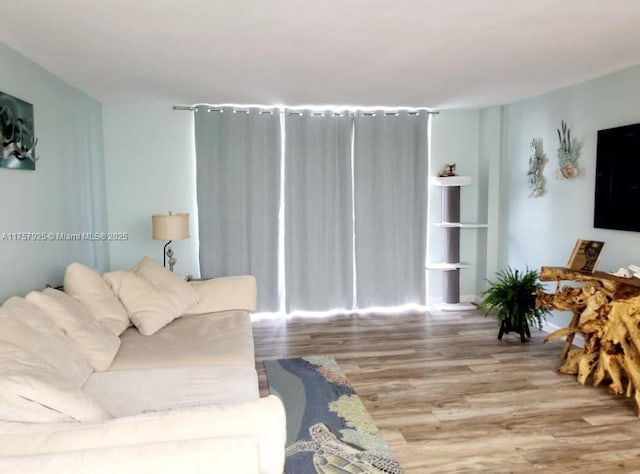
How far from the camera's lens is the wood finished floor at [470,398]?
2377 millimetres

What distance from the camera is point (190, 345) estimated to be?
2705 mm

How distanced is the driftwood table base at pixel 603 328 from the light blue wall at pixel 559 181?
0.46 meters

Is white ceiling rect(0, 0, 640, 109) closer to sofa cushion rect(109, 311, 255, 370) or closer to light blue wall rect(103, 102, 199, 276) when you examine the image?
light blue wall rect(103, 102, 199, 276)

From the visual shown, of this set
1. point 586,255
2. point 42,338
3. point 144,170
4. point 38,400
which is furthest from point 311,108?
point 38,400

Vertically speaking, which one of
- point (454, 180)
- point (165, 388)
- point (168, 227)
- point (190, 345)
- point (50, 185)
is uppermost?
point (454, 180)

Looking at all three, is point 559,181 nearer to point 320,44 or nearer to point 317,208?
point 317,208

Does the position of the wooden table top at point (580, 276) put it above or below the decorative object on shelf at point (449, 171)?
below

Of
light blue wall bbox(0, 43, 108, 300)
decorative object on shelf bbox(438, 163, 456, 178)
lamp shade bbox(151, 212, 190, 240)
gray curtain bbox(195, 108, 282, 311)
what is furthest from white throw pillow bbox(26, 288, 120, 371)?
decorative object on shelf bbox(438, 163, 456, 178)

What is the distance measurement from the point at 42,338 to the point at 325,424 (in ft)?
5.28

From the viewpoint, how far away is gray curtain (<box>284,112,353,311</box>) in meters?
4.98

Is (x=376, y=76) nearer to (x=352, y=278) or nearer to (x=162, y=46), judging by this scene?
(x=162, y=46)

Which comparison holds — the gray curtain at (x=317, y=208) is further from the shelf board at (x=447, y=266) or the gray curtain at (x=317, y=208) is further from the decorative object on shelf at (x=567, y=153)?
the decorative object on shelf at (x=567, y=153)

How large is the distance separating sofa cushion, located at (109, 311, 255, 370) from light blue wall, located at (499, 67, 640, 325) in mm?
3026

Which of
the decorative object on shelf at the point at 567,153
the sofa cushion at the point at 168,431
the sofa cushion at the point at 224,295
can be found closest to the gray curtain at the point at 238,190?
the sofa cushion at the point at 224,295
